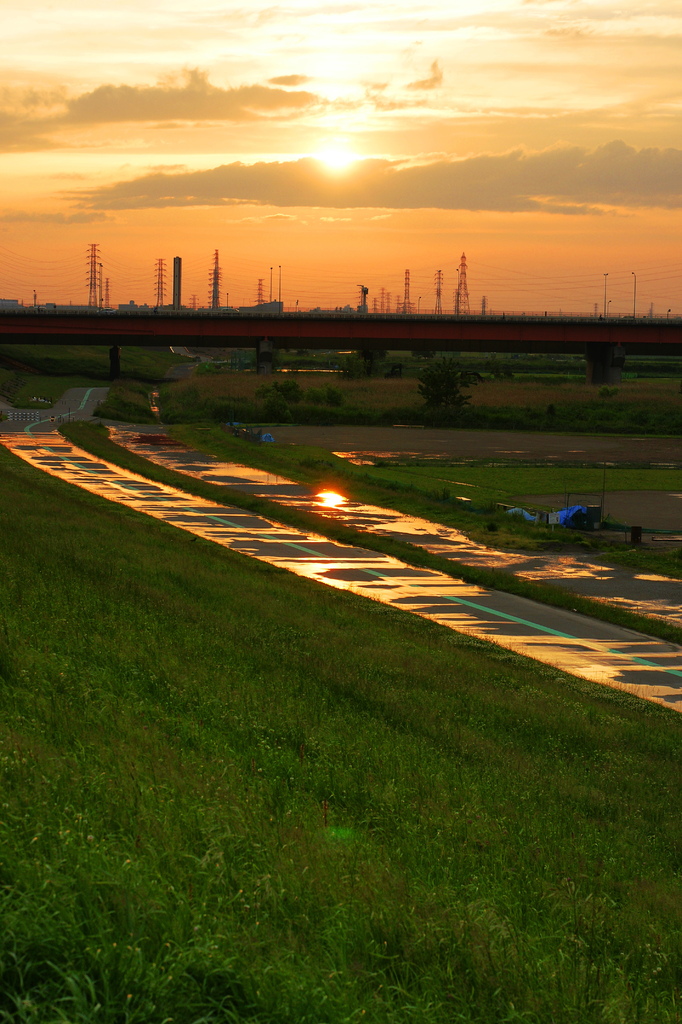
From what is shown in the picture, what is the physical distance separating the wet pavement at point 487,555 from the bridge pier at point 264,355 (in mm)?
73490

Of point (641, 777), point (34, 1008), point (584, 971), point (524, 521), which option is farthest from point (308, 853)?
point (524, 521)

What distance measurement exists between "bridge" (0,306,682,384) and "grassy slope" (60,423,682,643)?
66103 millimetres

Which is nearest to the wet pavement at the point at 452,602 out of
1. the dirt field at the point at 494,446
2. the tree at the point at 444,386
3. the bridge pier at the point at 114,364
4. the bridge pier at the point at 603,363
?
the dirt field at the point at 494,446

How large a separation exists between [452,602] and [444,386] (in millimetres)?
80630

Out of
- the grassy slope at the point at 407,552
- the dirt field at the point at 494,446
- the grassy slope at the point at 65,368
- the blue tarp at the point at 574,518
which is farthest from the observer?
the grassy slope at the point at 65,368

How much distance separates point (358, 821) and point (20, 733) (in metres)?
3.02

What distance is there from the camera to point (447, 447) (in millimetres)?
81812

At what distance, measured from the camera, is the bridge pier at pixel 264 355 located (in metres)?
133

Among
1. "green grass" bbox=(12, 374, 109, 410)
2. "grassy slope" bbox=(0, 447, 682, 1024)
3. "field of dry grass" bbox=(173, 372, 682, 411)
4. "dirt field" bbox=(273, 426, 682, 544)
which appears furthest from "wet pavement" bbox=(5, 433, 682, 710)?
"green grass" bbox=(12, 374, 109, 410)

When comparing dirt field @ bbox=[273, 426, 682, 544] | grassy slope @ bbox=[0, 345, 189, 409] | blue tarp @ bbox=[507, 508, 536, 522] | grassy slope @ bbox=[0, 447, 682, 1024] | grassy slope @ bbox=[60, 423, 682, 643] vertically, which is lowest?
grassy slope @ bbox=[60, 423, 682, 643]

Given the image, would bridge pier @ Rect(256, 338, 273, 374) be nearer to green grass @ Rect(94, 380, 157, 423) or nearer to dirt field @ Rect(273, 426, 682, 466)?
green grass @ Rect(94, 380, 157, 423)

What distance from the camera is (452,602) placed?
92.1 ft

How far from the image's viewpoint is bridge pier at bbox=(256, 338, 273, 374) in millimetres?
133000

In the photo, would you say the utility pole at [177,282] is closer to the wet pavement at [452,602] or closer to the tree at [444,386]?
the tree at [444,386]
